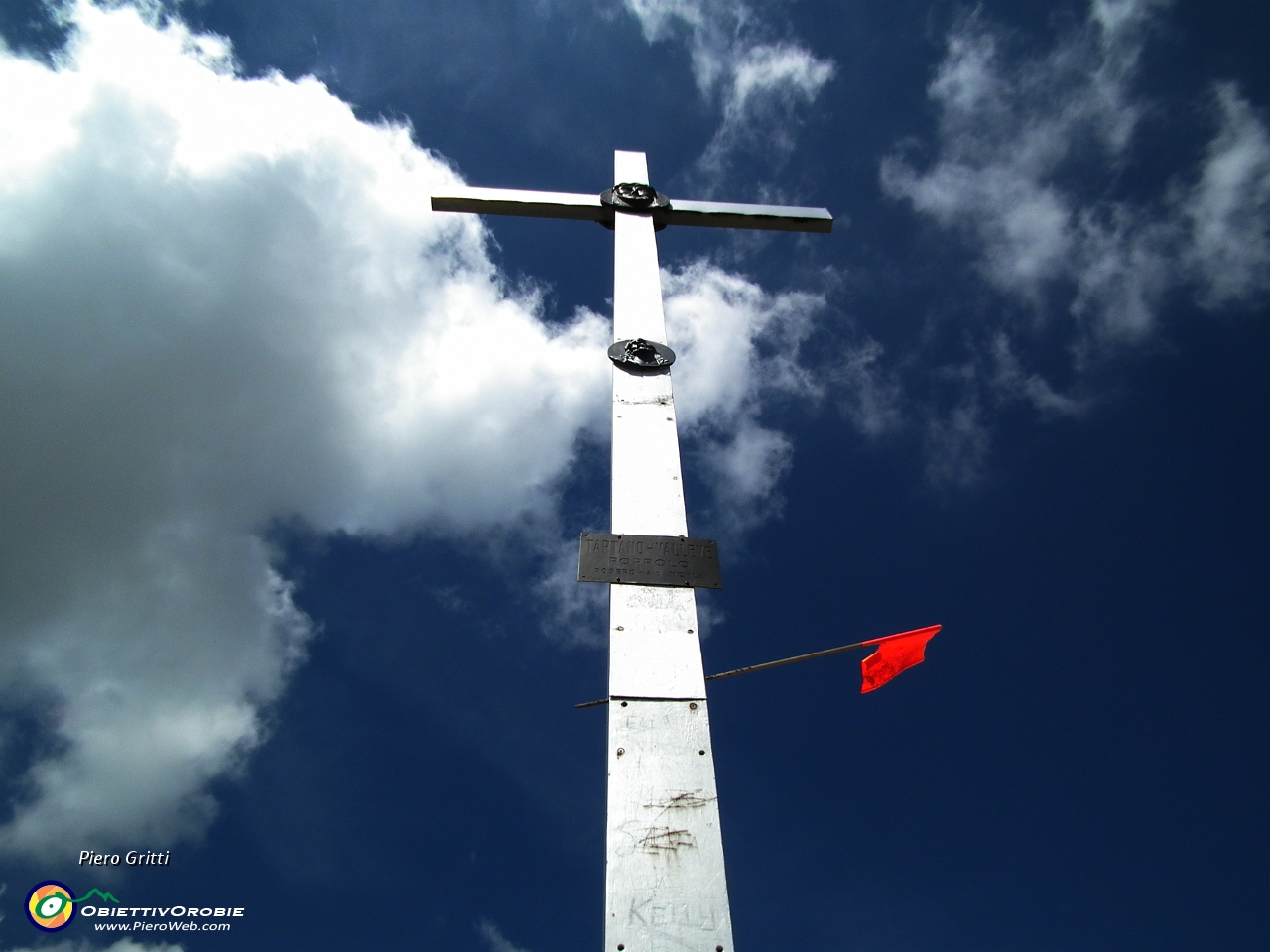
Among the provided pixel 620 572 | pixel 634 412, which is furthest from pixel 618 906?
pixel 634 412

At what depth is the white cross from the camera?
9.98 feet

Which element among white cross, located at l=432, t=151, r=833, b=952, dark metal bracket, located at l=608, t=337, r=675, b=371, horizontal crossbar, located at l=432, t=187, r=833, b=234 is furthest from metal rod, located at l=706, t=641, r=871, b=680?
horizontal crossbar, located at l=432, t=187, r=833, b=234

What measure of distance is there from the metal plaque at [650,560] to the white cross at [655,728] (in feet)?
0.19

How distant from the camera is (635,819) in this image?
324 cm

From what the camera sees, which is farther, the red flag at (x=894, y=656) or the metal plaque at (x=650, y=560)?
the red flag at (x=894, y=656)

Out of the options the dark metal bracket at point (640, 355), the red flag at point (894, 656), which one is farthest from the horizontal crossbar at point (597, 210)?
the red flag at point (894, 656)

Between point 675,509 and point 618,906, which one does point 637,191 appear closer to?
point 675,509

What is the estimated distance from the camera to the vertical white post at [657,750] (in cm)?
304

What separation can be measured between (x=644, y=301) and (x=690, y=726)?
3.35 metres

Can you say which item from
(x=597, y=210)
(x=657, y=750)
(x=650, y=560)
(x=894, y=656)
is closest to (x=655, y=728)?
(x=657, y=750)

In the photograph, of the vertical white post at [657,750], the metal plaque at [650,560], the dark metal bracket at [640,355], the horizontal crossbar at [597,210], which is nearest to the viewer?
the vertical white post at [657,750]

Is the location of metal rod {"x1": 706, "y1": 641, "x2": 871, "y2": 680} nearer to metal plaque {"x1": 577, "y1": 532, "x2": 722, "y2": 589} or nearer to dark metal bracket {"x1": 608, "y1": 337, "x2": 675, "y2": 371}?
metal plaque {"x1": 577, "y1": 532, "x2": 722, "y2": 589}

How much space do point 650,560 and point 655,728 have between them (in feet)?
3.12

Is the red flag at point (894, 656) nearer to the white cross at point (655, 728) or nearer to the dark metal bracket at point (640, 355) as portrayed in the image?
the white cross at point (655, 728)
